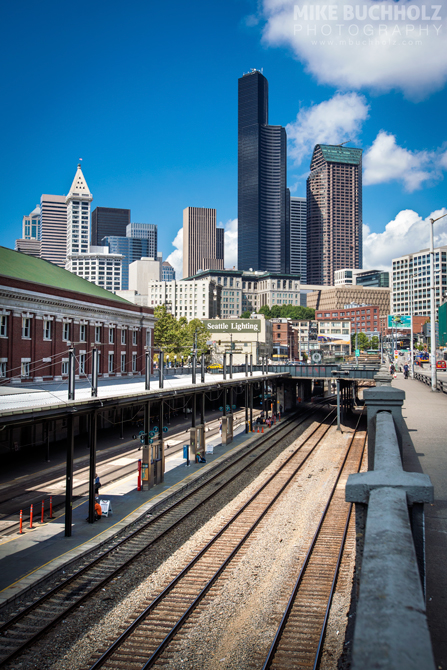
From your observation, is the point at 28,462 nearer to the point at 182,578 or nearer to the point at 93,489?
the point at 93,489

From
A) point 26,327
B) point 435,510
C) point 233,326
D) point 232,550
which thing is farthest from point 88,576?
point 233,326

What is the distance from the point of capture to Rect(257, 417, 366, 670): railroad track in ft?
40.5

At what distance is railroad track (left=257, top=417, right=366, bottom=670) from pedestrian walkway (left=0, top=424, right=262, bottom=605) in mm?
8476

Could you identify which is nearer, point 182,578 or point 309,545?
point 182,578

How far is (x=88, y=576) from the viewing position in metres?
17.3

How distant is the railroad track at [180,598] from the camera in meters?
12.5

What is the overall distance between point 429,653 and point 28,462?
39.7 metres

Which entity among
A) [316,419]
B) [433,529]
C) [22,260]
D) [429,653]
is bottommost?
[316,419]

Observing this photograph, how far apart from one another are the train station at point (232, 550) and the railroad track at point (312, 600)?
2.5 inches

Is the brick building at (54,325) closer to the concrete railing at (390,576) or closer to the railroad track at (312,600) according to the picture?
the railroad track at (312,600)

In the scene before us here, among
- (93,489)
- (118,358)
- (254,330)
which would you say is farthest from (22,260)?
(254,330)

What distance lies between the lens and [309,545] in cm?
2028

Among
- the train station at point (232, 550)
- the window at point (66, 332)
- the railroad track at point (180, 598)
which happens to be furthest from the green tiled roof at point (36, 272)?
the railroad track at point (180, 598)

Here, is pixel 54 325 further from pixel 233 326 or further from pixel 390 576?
pixel 233 326
